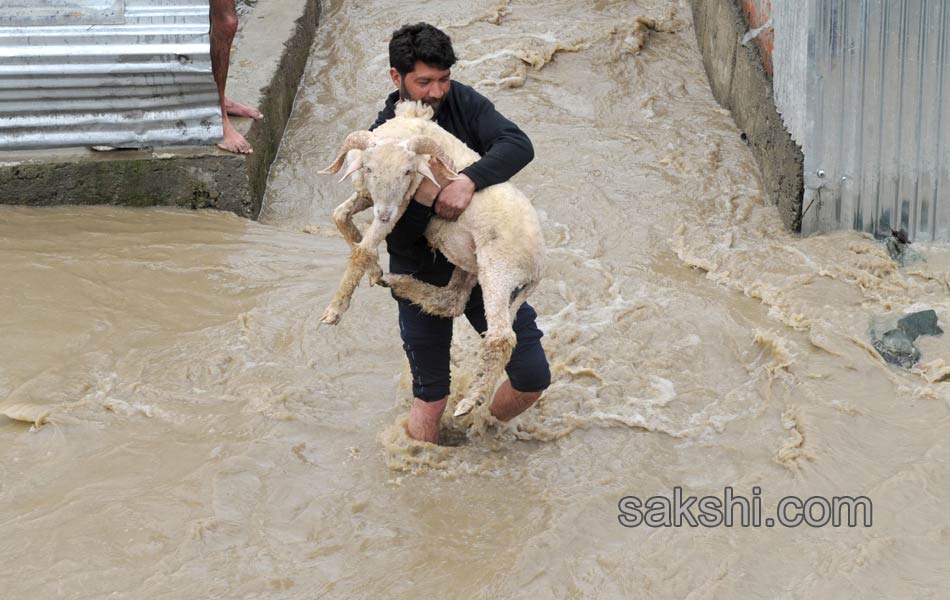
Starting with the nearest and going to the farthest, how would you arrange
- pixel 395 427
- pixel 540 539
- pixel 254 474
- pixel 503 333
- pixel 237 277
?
1. pixel 503 333
2. pixel 540 539
3. pixel 254 474
4. pixel 395 427
5. pixel 237 277

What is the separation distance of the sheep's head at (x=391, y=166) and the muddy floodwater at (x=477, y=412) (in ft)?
3.91

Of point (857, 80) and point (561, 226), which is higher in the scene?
point (857, 80)

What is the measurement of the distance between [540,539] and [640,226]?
2969 millimetres

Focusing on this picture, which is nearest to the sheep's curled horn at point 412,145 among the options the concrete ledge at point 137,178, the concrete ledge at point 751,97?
the concrete ledge at point 137,178

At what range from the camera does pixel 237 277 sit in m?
5.70

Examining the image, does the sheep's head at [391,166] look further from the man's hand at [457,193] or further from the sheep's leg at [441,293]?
the sheep's leg at [441,293]

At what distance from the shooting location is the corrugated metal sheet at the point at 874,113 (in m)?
5.79

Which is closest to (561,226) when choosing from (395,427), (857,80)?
(857,80)

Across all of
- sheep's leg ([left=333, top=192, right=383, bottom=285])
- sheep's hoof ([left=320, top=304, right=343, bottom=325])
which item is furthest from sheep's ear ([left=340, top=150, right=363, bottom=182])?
sheep's hoof ([left=320, top=304, right=343, bottom=325])

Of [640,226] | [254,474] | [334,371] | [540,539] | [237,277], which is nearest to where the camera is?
[540,539]

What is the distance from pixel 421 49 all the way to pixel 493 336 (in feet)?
3.16

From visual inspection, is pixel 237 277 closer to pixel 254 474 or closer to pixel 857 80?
pixel 254 474

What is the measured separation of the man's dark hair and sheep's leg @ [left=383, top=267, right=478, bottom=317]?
74 cm

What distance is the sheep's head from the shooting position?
346 cm
